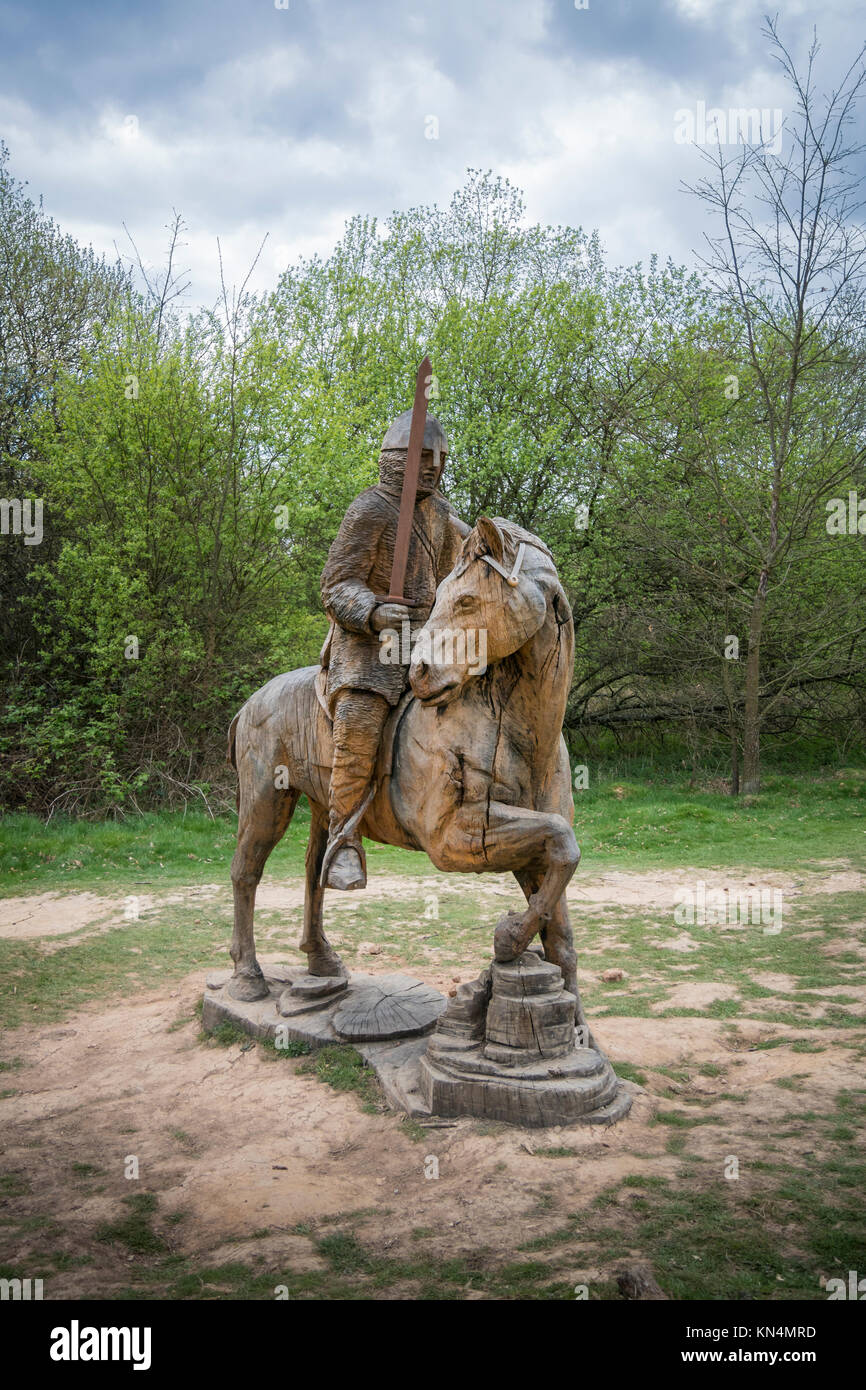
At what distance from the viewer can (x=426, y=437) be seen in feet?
13.6

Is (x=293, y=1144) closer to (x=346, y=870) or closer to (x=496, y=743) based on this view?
(x=346, y=870)

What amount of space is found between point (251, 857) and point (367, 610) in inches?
76.3

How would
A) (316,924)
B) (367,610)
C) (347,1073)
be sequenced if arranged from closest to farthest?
(367,610)
(347,1073)
(316,924)

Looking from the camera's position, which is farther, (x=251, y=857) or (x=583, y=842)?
(x=583, y=842)

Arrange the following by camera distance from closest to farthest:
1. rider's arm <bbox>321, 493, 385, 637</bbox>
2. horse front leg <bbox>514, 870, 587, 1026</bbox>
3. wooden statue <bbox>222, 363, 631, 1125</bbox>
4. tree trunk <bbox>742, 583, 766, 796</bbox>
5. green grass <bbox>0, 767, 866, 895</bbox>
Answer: wooden statue <bbox>222, 363, 631, 1125</bbox>, horse front leg <bbox>514, 870, 587, 1026</bbox>, rider's arm <bbox>321, 493, 385, 637</bbox>, green grass <bbox>0, 767, 866, 895</bbox>, tree trunk <bbox>742, 583, 766, 796</bbox>

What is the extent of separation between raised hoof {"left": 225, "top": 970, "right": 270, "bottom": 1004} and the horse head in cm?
259

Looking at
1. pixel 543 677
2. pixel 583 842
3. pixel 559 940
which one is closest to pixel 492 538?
pixel 543 677

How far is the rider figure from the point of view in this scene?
4199mm

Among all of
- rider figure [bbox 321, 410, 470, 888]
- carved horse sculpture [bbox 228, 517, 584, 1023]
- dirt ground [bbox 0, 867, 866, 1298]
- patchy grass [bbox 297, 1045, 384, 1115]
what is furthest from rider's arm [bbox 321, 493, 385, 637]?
dirt ground [bbox 0, 867, 866, 1298]

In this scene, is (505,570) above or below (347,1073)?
above

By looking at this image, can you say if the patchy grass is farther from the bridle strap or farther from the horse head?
the bridle strap

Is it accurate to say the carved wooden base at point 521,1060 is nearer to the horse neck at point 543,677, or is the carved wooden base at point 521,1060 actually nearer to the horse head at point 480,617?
the horse neck at point 543,677

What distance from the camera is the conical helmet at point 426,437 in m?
4.15

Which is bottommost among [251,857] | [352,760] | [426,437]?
[251,857]
